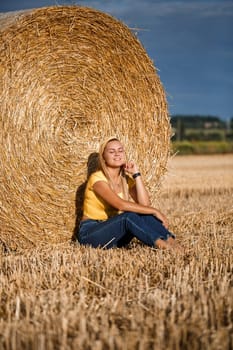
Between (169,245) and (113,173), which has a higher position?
(113,173)

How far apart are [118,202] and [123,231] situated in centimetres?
29

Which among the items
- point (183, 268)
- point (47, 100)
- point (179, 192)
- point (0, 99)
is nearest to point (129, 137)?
point (47, 100)

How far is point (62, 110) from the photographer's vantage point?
645 centimetres

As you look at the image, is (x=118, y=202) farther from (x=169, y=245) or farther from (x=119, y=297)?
(x=119, y=297)

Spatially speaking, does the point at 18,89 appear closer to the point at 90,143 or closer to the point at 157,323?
the point at 90,143

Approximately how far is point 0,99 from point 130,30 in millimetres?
1764

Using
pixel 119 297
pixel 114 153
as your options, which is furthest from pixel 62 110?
pixel 119 297

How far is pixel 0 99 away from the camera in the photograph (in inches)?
226

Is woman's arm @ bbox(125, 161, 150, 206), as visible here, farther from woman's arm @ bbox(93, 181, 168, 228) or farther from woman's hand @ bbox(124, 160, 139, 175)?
woman's arm @ bbox(93, 181, 168, 228)

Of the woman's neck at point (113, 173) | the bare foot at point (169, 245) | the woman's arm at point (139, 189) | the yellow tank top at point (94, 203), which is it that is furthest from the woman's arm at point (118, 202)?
the woman's arm at point (139, 189)

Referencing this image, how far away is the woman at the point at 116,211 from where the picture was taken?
580 cm

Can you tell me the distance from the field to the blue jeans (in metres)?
0.14

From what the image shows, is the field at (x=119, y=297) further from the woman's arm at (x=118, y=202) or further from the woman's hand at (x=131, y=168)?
the woman's hand at (x=131, y=168)

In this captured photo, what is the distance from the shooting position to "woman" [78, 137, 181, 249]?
580cm
